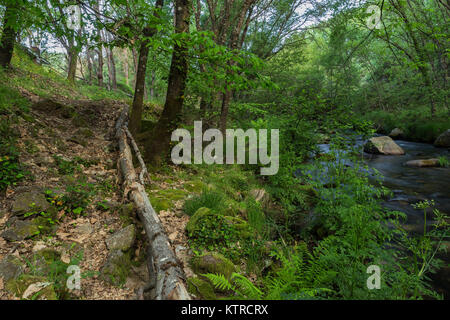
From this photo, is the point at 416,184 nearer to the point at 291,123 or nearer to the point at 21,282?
the point at 291,123

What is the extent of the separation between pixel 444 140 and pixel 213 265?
15.8 metres

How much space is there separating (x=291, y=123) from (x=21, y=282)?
21.4ft

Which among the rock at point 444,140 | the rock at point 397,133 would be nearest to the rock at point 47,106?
the rock at point 444,140

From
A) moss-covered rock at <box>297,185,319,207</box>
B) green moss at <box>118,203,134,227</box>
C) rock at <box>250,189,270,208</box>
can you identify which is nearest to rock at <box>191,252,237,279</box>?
green moss at <box>118,203,134,227</box>

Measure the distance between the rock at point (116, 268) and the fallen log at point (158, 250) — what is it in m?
0.35

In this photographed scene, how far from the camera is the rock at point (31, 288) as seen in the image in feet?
6.69

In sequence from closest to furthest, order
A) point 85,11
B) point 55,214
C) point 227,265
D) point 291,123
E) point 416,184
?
point 227,265 < point 55,214 < point 85,11 < point 291,123 < point 416,184

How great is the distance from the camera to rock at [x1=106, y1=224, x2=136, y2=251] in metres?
2.94

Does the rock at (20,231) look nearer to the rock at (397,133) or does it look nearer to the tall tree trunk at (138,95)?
the tall tree trunk at (138,95)

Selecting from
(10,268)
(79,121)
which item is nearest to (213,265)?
(10,268)

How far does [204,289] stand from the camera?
257 centimetres

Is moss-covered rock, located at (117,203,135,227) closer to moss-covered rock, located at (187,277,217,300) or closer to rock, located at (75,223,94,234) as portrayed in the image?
rock, located at (75,223,94,234)

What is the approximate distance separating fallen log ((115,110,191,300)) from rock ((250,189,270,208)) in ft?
9.45
